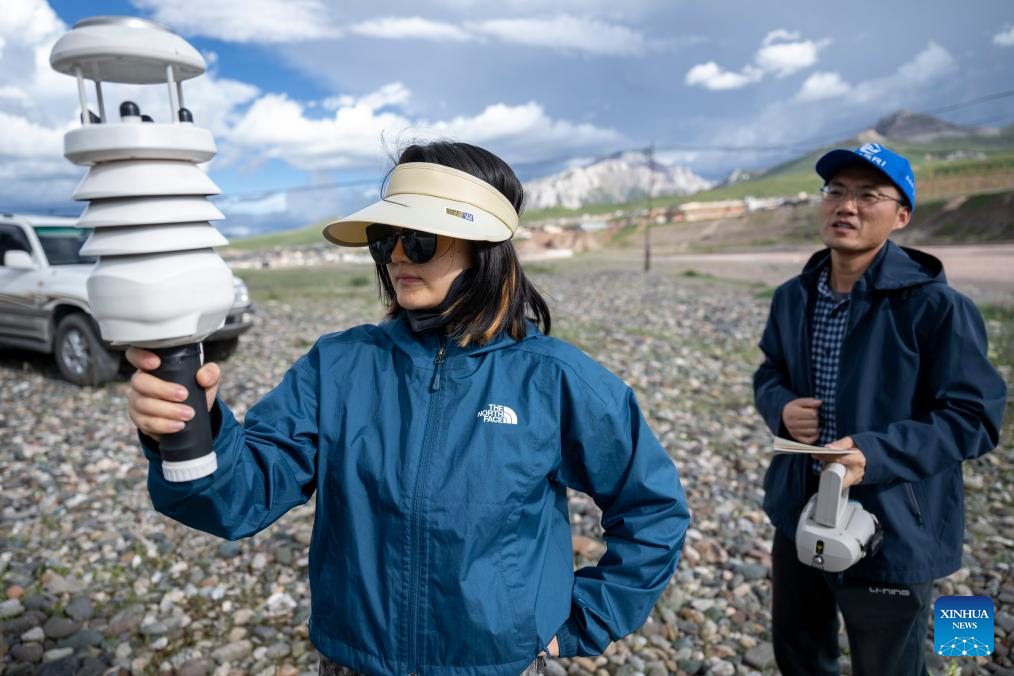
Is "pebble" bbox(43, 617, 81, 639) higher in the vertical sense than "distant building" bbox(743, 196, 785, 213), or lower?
lower

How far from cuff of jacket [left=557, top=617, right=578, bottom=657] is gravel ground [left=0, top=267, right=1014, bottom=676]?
211 centimetres

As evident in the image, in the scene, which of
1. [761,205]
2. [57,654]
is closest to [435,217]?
[57,654]

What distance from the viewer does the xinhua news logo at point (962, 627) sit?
3.88 meters

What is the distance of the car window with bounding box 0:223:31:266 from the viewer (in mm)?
10070

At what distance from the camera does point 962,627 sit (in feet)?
13.0

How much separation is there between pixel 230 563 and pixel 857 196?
4.87 m

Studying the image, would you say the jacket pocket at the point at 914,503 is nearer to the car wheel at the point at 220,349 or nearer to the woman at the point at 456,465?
the woman at the point at 456,465

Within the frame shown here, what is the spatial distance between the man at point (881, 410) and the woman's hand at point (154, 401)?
228 cm

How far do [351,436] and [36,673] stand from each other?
132 inches

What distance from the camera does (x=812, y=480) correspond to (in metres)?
2.93

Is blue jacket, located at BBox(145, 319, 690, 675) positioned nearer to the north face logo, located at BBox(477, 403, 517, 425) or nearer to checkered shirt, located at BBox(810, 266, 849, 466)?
the north face logo, located at BBox(477, 403, 517, 425)

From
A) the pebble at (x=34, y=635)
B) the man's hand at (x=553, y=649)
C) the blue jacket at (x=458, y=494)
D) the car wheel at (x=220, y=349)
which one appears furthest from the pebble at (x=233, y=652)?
the car wheel at (x=220, y=349)

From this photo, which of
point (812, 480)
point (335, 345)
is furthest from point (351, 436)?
point (812, 480)

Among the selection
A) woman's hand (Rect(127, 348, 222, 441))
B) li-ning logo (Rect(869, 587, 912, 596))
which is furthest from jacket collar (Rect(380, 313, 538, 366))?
li-ning logo (Rect(869, 587, 912, 596))
